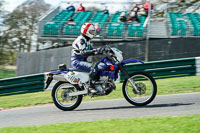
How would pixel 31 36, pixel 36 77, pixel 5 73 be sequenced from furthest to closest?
pixel 31 36
pixel 5 73
pixel 36 77

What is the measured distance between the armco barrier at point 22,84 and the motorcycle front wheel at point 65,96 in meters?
5.33

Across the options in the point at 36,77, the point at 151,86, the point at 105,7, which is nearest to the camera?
the point at 151,86

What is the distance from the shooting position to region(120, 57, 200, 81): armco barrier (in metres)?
12.3

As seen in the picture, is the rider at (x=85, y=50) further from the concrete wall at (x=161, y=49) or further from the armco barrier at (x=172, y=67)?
the concrete wall at (x=161, y=49)

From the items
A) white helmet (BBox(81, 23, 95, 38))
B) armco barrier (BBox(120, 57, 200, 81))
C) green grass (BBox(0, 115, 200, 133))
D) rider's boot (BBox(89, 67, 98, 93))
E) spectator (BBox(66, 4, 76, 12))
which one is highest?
spectator (BBox(66, 4, 76, 12))

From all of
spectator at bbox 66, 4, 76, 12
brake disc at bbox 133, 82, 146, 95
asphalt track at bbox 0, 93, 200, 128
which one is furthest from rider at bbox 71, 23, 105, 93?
spectator at bbox 66, 4, 76, 12

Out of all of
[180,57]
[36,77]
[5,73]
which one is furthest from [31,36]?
[180,57]

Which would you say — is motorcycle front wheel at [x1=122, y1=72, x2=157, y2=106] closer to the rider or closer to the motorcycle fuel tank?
the rider

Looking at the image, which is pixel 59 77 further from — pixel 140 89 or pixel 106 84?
pixel 140 89

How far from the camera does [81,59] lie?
7824mm

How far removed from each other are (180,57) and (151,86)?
276 inches

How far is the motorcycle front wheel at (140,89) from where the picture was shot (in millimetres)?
7004

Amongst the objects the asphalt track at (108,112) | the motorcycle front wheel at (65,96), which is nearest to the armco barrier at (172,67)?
the asphalt track at (108,112)

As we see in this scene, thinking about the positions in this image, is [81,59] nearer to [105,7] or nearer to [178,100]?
[178,100]
